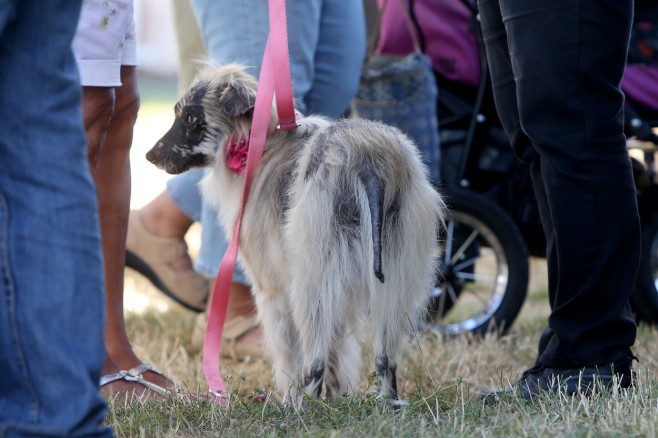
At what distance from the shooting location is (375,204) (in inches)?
86.7

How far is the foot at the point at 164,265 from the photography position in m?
3.81

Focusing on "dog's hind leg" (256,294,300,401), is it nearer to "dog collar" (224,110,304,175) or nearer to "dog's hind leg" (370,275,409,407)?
"dog's hind leg" (370,275,409,407)

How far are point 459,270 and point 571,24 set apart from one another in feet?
6.18

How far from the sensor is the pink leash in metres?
2.43

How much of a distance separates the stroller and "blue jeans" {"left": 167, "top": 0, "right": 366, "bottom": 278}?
70 centimetres

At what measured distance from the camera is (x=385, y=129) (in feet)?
7.75

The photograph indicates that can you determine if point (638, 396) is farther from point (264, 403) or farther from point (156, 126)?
point (156, 126)

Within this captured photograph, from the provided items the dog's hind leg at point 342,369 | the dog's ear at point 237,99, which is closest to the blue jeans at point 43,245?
the dog's ear at point 237,99

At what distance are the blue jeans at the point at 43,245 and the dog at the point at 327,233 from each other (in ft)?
2.57

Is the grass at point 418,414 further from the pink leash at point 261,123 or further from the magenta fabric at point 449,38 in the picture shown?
the magenta fabric at point 449,38

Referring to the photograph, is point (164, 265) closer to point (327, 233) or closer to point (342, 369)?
point (342, 369)

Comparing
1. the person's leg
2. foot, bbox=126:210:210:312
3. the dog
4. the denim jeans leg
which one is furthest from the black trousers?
foot, bbox=126:210:210:312

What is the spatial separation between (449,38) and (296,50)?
1106mm

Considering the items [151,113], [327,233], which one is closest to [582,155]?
[327,233]
